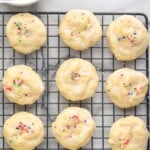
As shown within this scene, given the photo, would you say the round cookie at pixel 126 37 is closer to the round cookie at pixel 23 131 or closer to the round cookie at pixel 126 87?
the round cookie at pixel 126 87

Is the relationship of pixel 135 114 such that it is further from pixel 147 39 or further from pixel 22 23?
pixel 22 23

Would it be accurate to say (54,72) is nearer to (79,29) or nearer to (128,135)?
(79,29)

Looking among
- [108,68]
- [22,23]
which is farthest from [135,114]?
[22,23]

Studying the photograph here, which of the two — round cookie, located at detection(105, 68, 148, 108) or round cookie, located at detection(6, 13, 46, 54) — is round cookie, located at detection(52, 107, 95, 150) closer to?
round cookie, located at detection(105, 68, 148, 108)

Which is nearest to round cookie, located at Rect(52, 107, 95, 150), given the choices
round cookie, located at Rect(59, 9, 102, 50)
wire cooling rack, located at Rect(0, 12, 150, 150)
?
wire cooling rack, located at Rect(0, 12, 150, 150)

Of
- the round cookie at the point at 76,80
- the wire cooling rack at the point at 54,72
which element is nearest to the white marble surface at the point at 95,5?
the wire cooling rack at the point at 54,72
